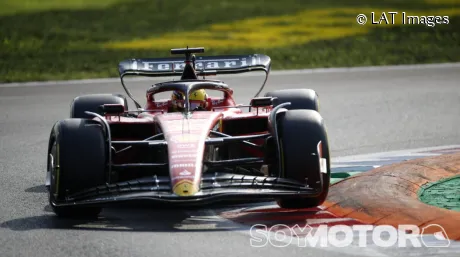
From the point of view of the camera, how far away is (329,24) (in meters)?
29.2

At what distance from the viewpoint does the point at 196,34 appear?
28.1 meters

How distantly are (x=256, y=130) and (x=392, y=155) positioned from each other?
9.00 ft

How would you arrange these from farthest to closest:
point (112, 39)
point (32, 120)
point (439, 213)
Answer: point (112, 39), point (32, 120), point (439, 213)

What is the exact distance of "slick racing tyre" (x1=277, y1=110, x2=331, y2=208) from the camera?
927cm

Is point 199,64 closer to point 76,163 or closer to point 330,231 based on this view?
point 76,163

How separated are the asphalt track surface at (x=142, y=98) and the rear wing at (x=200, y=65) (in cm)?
147

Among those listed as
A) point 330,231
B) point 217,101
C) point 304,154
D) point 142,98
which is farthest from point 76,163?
point 142,98

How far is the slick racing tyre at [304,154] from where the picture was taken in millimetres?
9273

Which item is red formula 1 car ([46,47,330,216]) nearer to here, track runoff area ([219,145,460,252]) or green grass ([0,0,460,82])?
track runoff area ([219,145,460,252])

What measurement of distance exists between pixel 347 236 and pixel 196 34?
20.1 meters

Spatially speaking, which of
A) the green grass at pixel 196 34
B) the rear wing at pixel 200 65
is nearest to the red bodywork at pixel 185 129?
the rear wing at pixel 200 65

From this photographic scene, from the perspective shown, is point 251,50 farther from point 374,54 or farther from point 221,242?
point 221,242

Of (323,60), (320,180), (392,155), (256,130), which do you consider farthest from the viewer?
(323,60)

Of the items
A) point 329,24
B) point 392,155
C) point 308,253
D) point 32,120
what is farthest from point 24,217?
point 329,24
